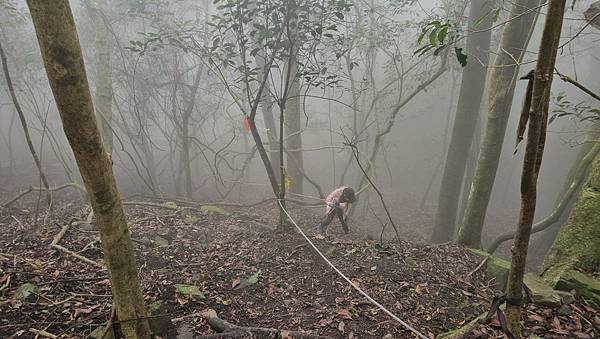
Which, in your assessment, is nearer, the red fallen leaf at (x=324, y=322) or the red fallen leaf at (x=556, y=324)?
the red fallen leaf at (x=556, y=324)

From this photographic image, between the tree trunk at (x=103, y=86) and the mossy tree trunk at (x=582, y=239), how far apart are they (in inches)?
306

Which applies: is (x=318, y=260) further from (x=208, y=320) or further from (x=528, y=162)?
(x=528, y=162)

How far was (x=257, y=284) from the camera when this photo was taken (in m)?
4.02

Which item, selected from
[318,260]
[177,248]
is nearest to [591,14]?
[318,260]

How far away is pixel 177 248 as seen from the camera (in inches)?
191

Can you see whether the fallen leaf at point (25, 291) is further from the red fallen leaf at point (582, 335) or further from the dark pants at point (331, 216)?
the dark pants at point (331, 216)

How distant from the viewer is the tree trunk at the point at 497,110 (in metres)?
4.75

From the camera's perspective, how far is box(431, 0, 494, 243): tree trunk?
7.28 metres

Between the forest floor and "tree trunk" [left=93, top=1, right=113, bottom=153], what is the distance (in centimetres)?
238

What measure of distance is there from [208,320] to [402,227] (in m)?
10.9

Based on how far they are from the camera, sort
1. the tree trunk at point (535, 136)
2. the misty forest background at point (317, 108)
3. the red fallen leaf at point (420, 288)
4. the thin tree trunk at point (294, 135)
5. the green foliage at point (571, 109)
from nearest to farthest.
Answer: the tree trunk at point (535, 136)
the green foliage at point (571, 109)
the red fallen leaf at point (420, 288)
the misty forest background at point (317, 108)
the thin tree trunk at point (294, 135)

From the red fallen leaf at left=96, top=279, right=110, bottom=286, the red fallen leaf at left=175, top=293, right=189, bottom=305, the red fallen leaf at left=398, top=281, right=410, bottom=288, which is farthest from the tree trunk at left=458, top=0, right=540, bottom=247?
the red fallen leaf at left=96, top=279, right=110, bottom=286

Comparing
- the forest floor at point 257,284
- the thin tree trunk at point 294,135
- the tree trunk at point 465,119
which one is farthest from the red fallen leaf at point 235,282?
the tree trunk at point 465,119

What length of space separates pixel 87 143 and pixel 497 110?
5038 mm
